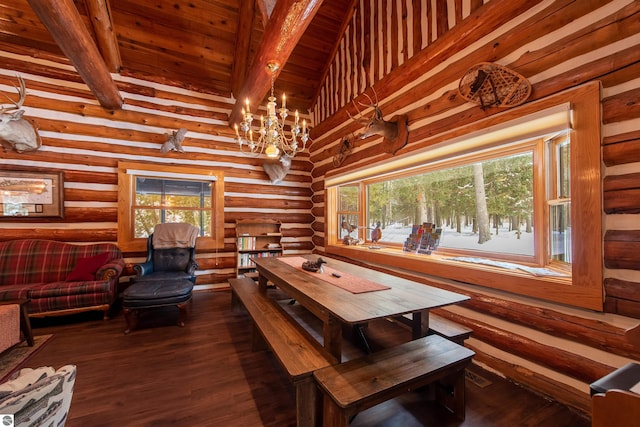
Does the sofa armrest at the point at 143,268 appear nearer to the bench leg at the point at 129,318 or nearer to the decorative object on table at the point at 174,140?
the bench leg at the point at 129,318

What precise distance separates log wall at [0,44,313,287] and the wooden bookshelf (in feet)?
0.76

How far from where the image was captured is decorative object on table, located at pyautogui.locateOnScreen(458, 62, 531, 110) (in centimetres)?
200

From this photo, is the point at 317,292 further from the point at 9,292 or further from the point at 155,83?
the point at 155,83

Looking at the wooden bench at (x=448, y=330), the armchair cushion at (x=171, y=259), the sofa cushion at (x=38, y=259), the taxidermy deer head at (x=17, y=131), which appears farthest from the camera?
the armchair cushion at (x=171, y=259)

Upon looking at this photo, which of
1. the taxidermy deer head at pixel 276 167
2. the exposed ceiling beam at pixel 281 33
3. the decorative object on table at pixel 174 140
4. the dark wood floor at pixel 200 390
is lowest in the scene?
the dark wood floor at pixel 200 390

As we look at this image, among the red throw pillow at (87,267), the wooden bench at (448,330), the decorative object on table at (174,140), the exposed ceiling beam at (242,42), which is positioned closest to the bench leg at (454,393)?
the wooden bench at (448,330)

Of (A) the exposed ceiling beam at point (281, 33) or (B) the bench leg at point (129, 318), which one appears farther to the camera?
(B) the bench leg at point (129, 318)

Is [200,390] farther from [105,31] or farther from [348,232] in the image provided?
[105,31]

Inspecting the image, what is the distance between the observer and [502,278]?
6.96ft

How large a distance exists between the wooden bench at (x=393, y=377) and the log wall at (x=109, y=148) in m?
3.97

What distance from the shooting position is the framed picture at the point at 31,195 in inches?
141

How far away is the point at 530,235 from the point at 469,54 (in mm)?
1844

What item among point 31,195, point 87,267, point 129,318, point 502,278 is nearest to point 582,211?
point 502,278

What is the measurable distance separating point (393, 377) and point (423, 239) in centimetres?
226
